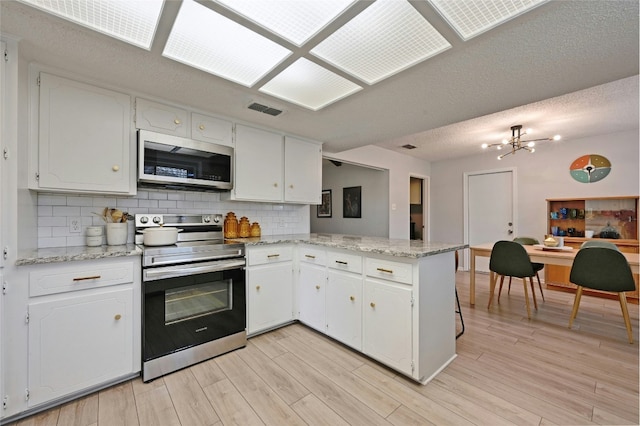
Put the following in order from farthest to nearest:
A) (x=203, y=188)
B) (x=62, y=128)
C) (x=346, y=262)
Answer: (x=203, y=188) → (x=346, y=262) → (x=62, y=128)

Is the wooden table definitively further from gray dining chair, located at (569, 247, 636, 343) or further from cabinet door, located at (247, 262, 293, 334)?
cabinet door, located at (247, 262, 293, 334)

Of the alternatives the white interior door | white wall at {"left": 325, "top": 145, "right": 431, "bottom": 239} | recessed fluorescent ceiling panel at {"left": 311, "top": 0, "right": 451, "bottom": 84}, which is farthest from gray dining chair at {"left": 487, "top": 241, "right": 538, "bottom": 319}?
recessed fluorescent ceiling panel at {"left": 311, "top": 0, "right": 451, "bottom": 84}

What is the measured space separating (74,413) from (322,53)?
255 cm

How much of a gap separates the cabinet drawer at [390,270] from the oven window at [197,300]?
1192mm

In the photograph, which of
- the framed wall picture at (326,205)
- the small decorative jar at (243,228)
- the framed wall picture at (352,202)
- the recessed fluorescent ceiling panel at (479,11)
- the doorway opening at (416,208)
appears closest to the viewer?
the recessed fluorescent ceiling panel at (479,11)

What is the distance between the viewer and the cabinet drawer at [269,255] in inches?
98.6

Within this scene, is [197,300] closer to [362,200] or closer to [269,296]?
[269,296]

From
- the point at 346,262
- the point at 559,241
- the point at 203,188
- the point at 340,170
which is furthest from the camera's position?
the point at 340,170

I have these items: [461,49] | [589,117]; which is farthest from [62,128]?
[589,117]

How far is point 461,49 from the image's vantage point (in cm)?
158

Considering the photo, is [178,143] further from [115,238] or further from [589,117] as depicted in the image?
[589,117]

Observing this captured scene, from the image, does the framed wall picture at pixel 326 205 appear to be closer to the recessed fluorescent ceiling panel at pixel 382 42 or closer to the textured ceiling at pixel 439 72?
the textured ceiling at pixel 439 72

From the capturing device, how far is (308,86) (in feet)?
6.83

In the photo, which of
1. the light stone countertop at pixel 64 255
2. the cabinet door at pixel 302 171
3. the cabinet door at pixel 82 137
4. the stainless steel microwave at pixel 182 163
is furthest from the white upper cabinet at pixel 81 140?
the cabinet door at pixel 302 171
